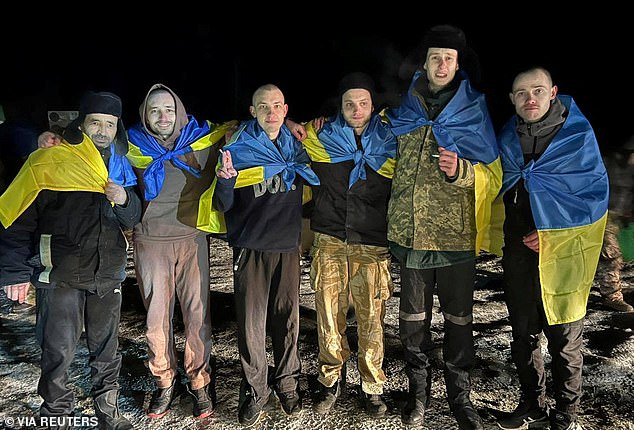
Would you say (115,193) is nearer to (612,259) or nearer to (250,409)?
(250,409)

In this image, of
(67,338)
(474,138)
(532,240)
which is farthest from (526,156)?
(67,338)

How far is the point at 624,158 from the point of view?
5.20 m

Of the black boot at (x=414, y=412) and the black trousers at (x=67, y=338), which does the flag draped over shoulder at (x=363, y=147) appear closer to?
the black boot at (x=414, y=412)

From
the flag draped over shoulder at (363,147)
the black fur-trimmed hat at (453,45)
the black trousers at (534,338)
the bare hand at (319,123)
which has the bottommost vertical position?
the black trousers at (534,338)

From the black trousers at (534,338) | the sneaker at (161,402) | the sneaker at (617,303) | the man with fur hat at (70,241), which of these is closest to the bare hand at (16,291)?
the man with fur hat at (70,241)

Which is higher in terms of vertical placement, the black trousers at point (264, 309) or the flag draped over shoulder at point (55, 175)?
the flag draped over shoulder at point (55, 175)

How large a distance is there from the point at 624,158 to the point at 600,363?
2415mm

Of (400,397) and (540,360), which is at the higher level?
(540,360)

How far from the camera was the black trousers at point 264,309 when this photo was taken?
320 centimetres

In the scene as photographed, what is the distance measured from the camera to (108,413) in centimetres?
304

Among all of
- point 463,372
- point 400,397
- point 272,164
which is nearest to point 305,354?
point 400,397

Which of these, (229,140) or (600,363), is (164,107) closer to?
(229,140)

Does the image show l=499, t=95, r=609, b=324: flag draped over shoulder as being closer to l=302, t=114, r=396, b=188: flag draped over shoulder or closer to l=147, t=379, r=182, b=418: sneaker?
l=302, t=114, r=396, b=188: flag draped over shoulder

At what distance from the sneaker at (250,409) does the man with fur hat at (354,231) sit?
385mm
